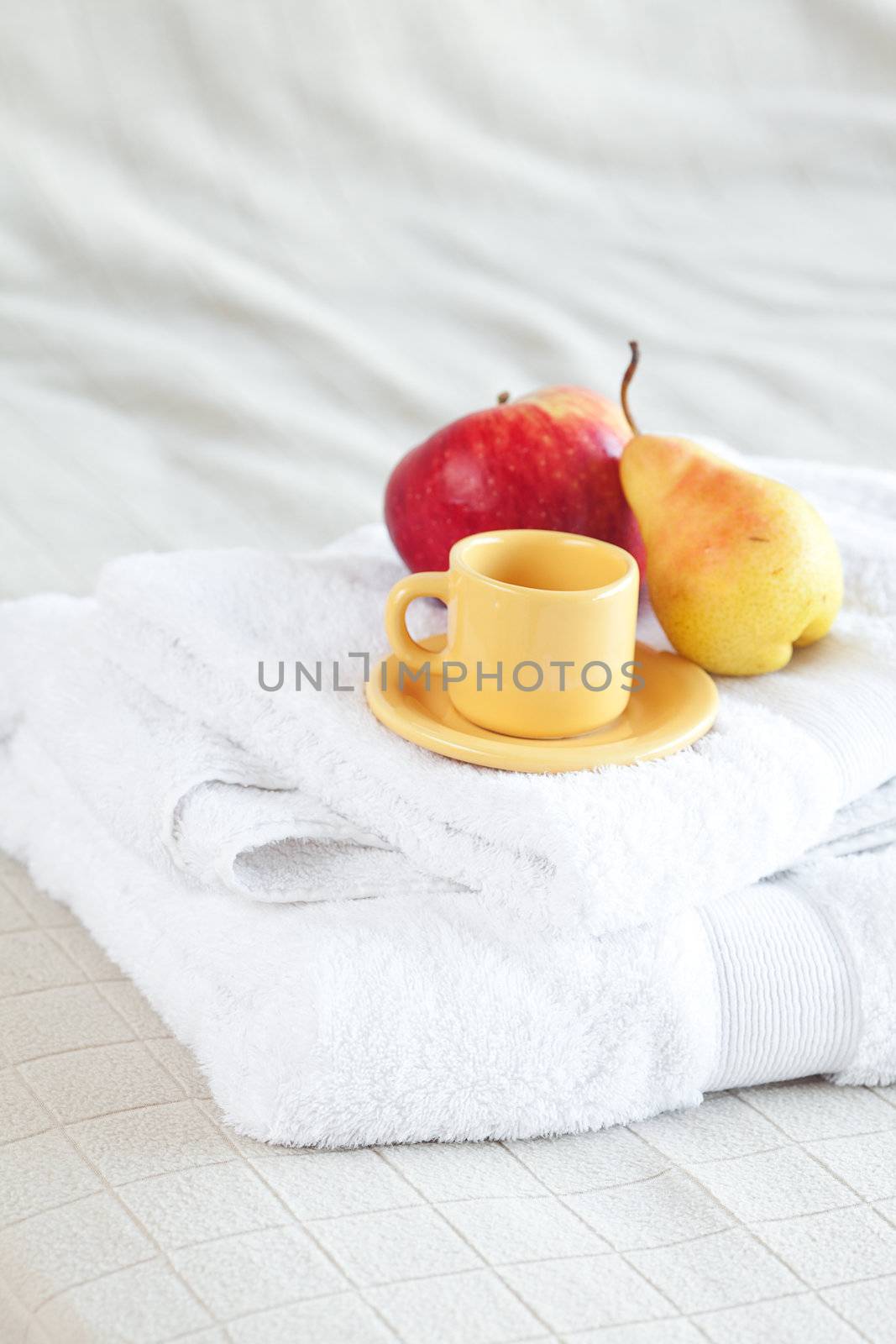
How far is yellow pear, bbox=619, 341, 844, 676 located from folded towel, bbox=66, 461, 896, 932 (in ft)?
0.07

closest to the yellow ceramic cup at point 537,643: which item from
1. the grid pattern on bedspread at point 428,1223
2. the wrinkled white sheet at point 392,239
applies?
the grid pattern on bedspread at point 428,1223

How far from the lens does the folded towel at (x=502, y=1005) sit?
1.84 feet

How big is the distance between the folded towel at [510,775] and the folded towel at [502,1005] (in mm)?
26

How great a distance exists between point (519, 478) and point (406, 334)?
71 cm

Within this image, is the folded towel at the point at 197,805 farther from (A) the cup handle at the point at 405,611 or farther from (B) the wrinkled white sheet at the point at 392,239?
(B) the wrinkled white sheet at the point at 392,239

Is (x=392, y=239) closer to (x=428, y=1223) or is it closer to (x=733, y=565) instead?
(x=733, y=565)

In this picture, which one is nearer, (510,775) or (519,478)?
(510,775)

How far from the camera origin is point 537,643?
2.03 ft

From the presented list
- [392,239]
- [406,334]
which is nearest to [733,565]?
[406,334]

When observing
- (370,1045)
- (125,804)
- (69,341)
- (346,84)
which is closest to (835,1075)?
(370,1045)

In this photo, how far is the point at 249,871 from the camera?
623 mm

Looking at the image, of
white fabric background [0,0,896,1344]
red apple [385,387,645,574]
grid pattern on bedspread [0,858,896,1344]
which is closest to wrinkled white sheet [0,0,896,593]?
white fabric background [0,0,896,1344]

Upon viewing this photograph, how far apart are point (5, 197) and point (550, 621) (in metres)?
1.08

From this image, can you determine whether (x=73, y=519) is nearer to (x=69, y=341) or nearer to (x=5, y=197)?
(x=69, y=341)
